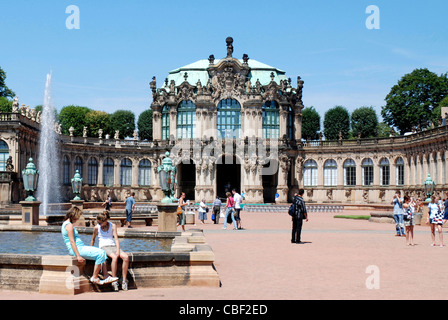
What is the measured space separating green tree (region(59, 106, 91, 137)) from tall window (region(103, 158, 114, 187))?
825 inches

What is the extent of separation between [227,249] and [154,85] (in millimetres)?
59283

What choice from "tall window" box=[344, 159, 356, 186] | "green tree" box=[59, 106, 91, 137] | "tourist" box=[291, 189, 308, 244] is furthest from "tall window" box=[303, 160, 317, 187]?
"tourist" box=[291, 189, 308, 244]

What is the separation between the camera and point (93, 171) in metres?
76.1

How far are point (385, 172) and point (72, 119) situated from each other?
5051 centimetres

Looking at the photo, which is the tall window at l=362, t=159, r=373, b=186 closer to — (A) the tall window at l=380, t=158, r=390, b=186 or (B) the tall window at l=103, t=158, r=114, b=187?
(A) the tall window at l=380, t=158, r=390, b=186

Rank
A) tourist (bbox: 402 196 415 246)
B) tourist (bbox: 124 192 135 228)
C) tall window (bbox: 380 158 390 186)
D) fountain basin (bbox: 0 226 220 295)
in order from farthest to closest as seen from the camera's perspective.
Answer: tall window (bbox: 380 158 390 186)
tourist (bbox: 124 192 135 228)
tourist (bbox: 402 196 415 246)
fountain basin (bbox: 0 226 220 295)

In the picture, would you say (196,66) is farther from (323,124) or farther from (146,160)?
(323,124)

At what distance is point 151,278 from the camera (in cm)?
1360

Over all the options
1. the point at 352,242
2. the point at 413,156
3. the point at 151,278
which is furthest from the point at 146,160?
the point at 151,278

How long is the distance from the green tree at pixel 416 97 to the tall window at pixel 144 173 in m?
35.4

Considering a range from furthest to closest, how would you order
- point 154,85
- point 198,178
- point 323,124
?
point 323,124, point 154,85, point 198,178

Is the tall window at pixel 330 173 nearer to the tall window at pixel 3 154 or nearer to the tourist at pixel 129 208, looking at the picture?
the tall window at pixel 3 154

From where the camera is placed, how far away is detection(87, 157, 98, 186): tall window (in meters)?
75.6
